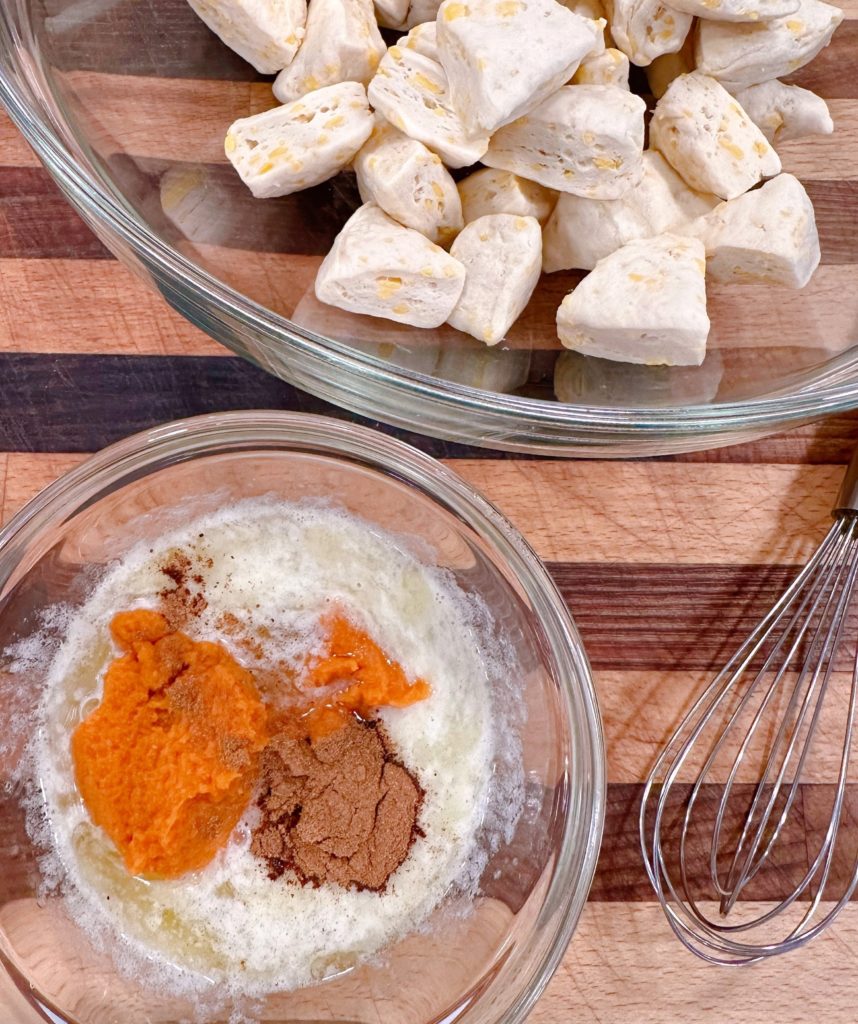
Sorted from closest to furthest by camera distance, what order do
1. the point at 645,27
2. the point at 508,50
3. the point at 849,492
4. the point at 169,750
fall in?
the point at 508,50 → the point at 645,27 → the point at 169,750 → the point at 849,492

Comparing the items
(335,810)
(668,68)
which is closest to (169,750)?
(335,810)

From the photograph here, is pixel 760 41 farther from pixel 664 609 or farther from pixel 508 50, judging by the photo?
pixel 664 609

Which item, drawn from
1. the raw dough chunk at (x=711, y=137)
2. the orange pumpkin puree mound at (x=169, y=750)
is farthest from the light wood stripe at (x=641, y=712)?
the raw dough chunk at (x=711, y=137)

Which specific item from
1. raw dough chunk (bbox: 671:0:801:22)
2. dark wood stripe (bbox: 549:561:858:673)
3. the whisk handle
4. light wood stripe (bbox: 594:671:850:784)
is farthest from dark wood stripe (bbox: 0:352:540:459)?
raw dough chunk (bbox: 671:0:801:22)

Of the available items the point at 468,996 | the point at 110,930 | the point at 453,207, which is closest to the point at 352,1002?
the point at 468,996

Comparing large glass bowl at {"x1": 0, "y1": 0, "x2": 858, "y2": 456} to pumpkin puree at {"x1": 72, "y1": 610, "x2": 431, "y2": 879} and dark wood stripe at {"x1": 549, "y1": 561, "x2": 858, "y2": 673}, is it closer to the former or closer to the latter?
dark wood stripe at {"x1": 549, "y1": 561, "x2": 858, "y2": 673}

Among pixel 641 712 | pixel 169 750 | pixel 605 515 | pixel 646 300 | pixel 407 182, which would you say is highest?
pixel 407 182
